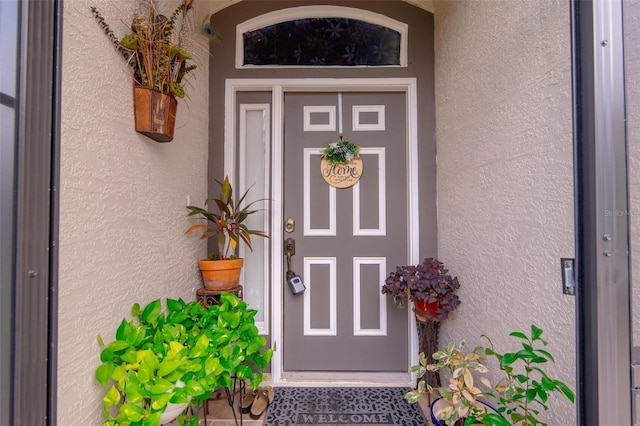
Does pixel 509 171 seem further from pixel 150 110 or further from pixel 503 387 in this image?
pixel 150 110

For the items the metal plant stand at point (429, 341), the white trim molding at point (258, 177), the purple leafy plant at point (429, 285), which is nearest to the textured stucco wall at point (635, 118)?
the purple leafy plant at point (429, 285)

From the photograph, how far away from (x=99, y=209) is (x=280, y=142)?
3.85ft

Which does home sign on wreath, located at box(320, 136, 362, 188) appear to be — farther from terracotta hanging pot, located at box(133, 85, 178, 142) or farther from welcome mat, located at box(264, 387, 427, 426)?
welcome mat, located at box(264, 387, 427, 426)

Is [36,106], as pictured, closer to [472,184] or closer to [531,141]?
[531,141]

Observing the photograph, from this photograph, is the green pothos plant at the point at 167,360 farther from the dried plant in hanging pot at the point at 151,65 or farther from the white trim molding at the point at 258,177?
the dried plant in hanging pot at the point at 151,65

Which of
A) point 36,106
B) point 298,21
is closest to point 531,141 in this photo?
point 36,106

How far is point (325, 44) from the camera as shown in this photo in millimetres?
1950

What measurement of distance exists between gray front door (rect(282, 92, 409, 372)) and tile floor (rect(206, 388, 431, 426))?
331mm

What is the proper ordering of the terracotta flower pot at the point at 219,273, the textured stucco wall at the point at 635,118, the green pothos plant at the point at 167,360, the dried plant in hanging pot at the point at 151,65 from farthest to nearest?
the terracotta flower pot at the point at 219,273 < the dried plant in hanging pot at the point at 151,65 < the green pothos plant at the point at 167,360 < the textured stucco wall at the point at 635,118

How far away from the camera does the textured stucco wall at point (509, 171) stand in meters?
0.93

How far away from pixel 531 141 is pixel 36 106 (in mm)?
1556

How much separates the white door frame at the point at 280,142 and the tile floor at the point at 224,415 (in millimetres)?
321

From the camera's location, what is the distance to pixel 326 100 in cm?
199

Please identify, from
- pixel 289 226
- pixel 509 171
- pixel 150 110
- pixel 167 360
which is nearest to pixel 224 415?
pixel 167 360
